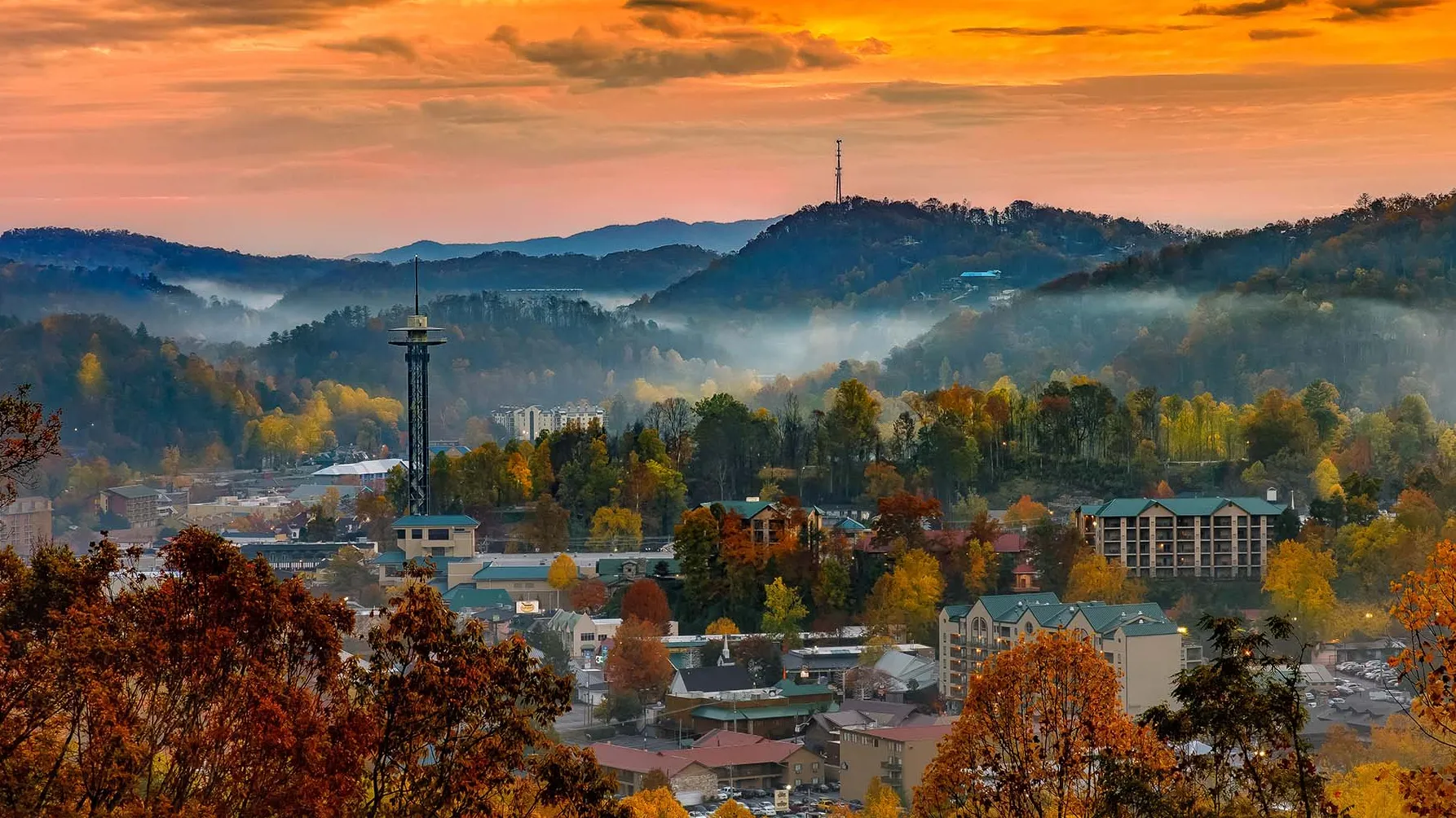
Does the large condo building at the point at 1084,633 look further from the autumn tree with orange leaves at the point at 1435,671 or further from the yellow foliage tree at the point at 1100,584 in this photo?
the autumn tree with orange leaves at the point at 1435,671

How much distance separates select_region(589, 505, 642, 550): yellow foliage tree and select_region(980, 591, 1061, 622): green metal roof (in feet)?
39.6

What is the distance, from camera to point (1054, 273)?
4577 inches

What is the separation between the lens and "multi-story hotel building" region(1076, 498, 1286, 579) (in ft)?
142

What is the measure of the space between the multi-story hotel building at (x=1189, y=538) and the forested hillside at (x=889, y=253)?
7164 cm

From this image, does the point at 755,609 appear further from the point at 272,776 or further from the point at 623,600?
the point at 272,776

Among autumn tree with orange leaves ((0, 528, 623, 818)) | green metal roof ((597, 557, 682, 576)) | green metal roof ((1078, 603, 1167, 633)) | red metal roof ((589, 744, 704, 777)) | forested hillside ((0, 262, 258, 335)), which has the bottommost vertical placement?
red metal roof ((589, 744, 704, 777))

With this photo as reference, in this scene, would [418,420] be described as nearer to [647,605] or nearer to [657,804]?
[647,605]

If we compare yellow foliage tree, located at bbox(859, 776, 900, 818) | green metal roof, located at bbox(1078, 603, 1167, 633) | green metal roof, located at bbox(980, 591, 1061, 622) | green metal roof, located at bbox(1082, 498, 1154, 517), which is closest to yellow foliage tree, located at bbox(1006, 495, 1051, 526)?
green metal roof, located at bbox(1082, 498, 1154, 517)

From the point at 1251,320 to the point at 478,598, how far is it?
128 ft

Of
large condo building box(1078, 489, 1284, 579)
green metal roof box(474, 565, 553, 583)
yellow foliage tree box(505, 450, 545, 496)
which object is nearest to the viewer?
large condo building box(1078, 489, 1284, 579)

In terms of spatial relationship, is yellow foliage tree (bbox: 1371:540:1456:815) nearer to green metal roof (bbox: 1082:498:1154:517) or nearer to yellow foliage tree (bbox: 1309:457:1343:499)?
green metal roof (bbox: 1082:498:1154:517)

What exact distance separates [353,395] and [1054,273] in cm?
3472

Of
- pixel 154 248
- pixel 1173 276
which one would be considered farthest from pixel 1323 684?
pixel 154 248

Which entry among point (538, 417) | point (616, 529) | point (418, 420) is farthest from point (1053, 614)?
point (538, 417)
